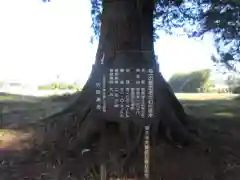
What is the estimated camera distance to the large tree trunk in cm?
474

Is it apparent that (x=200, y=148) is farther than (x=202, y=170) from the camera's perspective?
Yes

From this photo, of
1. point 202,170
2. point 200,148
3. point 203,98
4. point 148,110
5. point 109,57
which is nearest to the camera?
point 148,110

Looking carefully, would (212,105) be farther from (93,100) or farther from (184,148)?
(93,100)

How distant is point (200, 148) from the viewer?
5164 mm

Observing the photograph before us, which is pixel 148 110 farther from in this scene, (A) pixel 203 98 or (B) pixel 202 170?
(A) pixel 203 98

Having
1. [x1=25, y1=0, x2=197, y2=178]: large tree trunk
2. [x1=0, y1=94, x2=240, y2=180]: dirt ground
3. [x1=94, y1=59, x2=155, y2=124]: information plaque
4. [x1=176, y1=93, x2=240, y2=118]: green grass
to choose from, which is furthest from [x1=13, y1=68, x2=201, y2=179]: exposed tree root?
[x1=94, y1=59, x2=155, y2=124]: information plaque

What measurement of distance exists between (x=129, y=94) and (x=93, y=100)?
1077 millimetres

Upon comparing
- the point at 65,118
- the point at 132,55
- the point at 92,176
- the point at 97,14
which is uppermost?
the point at 97,14

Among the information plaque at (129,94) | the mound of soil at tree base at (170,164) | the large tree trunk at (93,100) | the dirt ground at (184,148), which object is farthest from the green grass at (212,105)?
the information plaque at (129,94)

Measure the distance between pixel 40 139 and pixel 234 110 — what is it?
7.70ft

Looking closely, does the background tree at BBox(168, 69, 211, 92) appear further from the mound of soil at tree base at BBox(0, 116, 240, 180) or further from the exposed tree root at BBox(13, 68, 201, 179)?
the mound of soil at tree base at BBox(0, 116, 240, 180)

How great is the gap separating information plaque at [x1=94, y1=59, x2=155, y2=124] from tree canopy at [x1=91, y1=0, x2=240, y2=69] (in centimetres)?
170

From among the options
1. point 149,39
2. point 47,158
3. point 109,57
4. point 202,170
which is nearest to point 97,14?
point 149,39

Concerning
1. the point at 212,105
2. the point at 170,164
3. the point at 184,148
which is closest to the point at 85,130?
the point at 170,164
